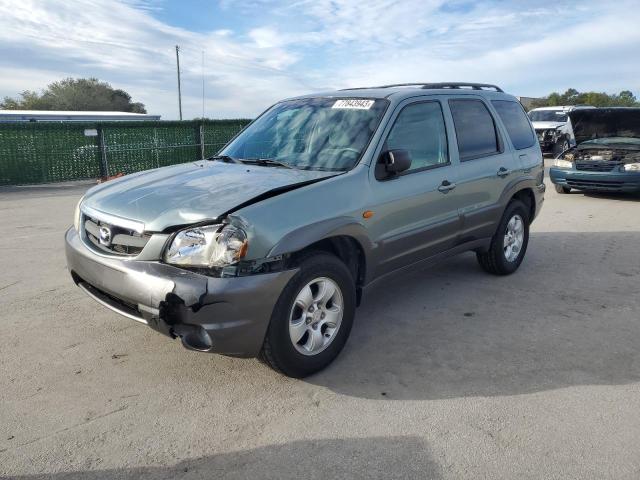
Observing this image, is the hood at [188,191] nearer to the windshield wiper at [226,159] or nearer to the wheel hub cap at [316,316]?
the windshield wiper at [226,159]

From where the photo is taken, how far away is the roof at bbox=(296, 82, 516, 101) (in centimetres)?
429

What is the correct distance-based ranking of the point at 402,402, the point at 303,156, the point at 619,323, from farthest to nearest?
the point at 619,323 → the point at 303,156 → the point at 402,402

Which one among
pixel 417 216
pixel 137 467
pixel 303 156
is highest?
pixel 303 156

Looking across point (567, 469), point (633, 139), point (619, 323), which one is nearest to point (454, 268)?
point (619, 323)

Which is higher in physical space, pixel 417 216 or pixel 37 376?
pixel 417 216

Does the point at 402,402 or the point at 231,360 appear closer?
the point at 402,402

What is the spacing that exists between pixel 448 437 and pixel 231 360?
157cm

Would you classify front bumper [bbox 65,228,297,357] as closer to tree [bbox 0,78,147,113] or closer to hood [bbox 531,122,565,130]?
hood [bbox 531,122,565,130]

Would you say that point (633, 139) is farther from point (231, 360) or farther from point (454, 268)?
point (231, 360)

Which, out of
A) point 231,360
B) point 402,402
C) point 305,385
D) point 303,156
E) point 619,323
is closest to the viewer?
point 402,402

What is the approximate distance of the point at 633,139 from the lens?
10883 millimetres

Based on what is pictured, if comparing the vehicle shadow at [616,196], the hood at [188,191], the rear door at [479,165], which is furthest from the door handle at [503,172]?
the vehicle shadow at [616,196]

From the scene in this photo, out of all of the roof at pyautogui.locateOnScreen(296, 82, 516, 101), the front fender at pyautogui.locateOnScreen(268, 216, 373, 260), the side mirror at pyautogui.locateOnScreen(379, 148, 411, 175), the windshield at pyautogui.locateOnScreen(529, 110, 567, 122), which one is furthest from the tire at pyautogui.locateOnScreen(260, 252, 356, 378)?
the windshield at pyautogui.locateOnScreen(529, 110, 567, 122)

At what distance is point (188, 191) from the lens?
11.2 ft
